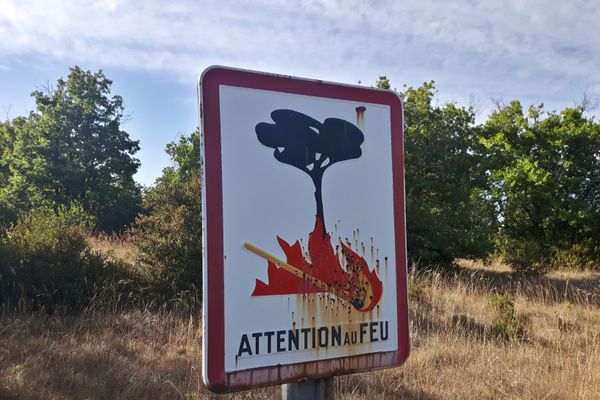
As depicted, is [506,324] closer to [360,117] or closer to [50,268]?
[360,117]

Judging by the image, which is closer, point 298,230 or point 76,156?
point 298,230

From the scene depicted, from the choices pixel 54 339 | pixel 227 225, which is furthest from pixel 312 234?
pixel 54 339

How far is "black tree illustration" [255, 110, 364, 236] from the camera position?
61.8 inches

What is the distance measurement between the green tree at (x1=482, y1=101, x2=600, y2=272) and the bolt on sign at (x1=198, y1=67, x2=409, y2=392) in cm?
1678

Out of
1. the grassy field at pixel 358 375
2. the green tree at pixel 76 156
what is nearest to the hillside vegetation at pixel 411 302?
the grassy field at pixel 358 375

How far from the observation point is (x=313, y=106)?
1647 mm

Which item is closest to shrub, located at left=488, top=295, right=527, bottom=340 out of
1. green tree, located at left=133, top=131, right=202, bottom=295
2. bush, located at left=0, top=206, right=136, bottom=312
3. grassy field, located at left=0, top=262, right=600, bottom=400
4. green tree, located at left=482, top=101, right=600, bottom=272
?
grassy field, located at left=0, top=262, right=600, bottom=400

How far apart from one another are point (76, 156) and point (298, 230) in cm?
2285

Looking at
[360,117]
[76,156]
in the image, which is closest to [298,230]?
[360,117]

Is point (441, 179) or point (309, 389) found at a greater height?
point (441, 179)

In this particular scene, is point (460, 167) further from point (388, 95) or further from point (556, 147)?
point (388, 95)

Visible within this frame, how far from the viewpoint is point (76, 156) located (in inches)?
873

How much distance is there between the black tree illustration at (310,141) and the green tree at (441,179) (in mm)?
10351

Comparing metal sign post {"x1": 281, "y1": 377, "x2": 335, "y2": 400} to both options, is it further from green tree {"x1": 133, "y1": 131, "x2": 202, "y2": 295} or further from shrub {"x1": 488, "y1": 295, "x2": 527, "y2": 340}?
green tree {"x1": 133, "y1": 131, "x2": 202, "y2": 295}
